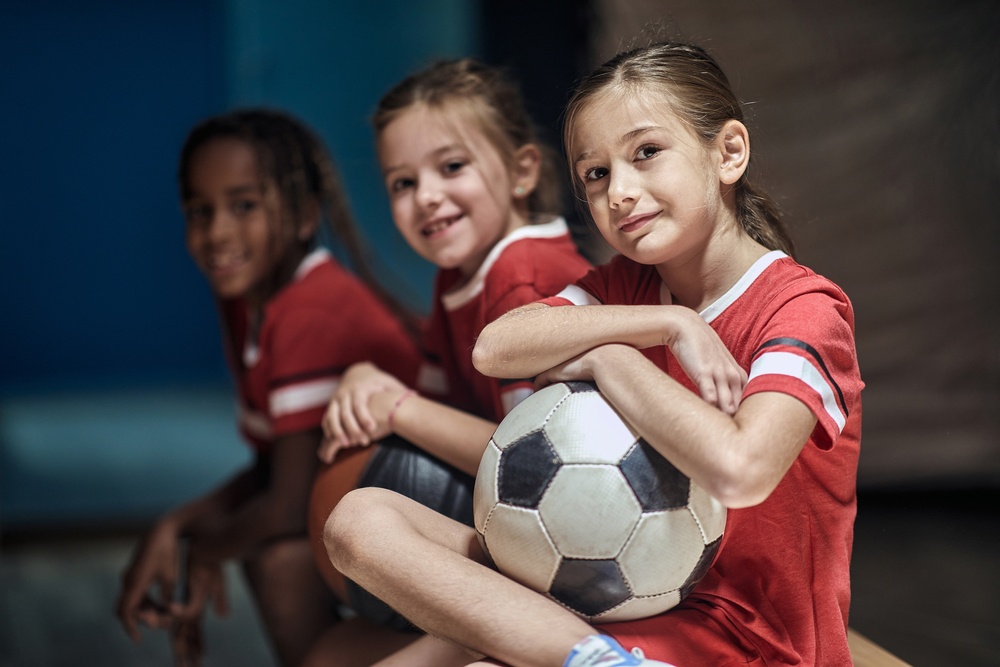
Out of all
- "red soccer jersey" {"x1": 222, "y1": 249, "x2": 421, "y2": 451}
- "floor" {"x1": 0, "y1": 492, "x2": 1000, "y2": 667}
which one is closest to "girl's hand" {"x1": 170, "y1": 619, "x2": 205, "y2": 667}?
"floor" {"x1": 0, "y1": 492, "x2": 1000, "y2": 667}

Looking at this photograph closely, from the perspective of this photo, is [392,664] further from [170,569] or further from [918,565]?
[918,565]

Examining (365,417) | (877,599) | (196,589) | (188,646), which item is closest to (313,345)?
(365,417)

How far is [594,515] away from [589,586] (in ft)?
0.27

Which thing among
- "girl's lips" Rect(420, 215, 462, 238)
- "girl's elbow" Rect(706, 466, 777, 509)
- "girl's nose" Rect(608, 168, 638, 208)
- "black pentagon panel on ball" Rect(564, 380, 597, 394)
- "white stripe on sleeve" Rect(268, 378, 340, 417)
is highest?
"girl's nose" Rect(608, 168, 638, 208)

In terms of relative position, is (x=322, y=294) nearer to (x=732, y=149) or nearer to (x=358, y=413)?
(x=358, y=413)

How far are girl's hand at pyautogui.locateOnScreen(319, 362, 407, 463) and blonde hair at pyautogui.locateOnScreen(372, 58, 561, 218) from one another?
38cm

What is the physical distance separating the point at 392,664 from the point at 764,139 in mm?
822

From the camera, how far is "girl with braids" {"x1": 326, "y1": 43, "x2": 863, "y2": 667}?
1013mm

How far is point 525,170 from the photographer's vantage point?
1636 mm

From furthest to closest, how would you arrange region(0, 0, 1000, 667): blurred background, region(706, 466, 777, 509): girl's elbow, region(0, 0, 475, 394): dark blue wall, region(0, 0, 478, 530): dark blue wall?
1. region(0, 0, 475, 394): dark blue wall
2. region(0, 0, 478, 530): dark blue wall
3. region(0, 0, 1000, 667): blurred background
4. region(706, 466, 777, 509): girl's elbow

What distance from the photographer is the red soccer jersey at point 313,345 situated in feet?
5.85

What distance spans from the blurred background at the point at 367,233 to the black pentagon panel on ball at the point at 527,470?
1.36ft

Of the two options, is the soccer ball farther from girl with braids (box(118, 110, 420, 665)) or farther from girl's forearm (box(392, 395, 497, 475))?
girl with braids (box(118, 110, 420, 665))

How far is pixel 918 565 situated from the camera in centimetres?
211
